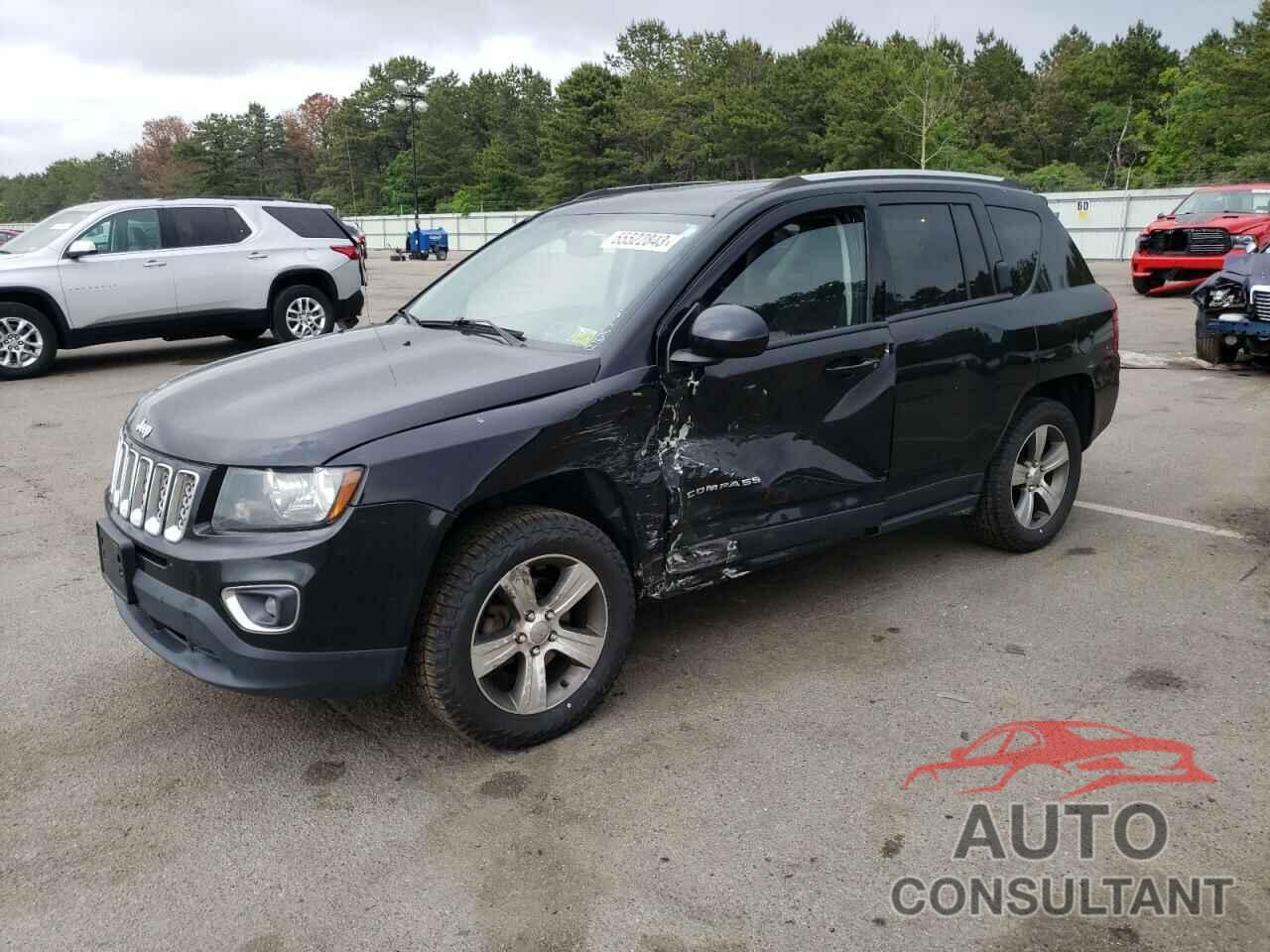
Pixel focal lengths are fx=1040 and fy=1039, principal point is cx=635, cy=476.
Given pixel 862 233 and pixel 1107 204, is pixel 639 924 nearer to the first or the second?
pixel 862 233

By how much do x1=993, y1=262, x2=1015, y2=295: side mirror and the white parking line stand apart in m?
1.77

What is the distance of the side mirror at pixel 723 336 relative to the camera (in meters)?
3.44

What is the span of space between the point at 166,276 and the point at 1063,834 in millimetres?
11024

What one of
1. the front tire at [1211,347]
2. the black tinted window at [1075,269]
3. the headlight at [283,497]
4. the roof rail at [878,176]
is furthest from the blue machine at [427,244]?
the headlight at [283,497]

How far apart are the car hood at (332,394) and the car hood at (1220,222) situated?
1675 centimetres

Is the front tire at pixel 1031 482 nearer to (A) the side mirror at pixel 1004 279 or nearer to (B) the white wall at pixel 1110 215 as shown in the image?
(A) the side mirror at pixel 1004 279

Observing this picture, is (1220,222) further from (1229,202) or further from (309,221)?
(309,221)

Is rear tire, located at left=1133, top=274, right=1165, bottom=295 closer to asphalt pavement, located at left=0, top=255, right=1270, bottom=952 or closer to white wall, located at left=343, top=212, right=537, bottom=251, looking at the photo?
asphalt pavement, located at left=0, top=255, right=1270, bottom=952

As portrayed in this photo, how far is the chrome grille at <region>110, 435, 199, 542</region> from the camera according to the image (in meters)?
3.07

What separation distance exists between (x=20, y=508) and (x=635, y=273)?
14.6ft

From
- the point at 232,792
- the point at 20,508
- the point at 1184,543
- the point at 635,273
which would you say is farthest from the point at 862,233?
the point at 20,508

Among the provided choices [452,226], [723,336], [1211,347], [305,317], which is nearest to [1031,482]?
[723,336]

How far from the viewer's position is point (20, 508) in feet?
20.2

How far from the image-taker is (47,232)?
448 inches
